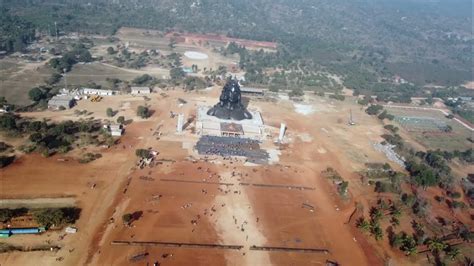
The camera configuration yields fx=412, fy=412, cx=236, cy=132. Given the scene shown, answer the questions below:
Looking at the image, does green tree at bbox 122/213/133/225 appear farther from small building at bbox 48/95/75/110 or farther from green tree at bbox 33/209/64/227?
small building at bbox 48/95/75/110

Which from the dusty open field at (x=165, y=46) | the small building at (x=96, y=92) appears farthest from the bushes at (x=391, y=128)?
the small building at (x=96, y=92)

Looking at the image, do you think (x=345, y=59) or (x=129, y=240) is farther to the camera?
(x=345, y=59)

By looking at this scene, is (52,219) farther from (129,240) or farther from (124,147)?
(124,147)

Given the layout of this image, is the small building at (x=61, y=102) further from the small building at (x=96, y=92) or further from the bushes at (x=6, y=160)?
the bushes at (x=6, y=160)

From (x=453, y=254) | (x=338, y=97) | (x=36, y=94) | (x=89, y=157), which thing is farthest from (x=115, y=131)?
(x=338, y=97)

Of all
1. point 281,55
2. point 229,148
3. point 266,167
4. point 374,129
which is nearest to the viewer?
point 266,167

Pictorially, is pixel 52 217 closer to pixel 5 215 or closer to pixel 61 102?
pixel 5 215

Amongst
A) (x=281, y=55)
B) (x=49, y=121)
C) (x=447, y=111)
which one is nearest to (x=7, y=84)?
(x=49, y=121)
